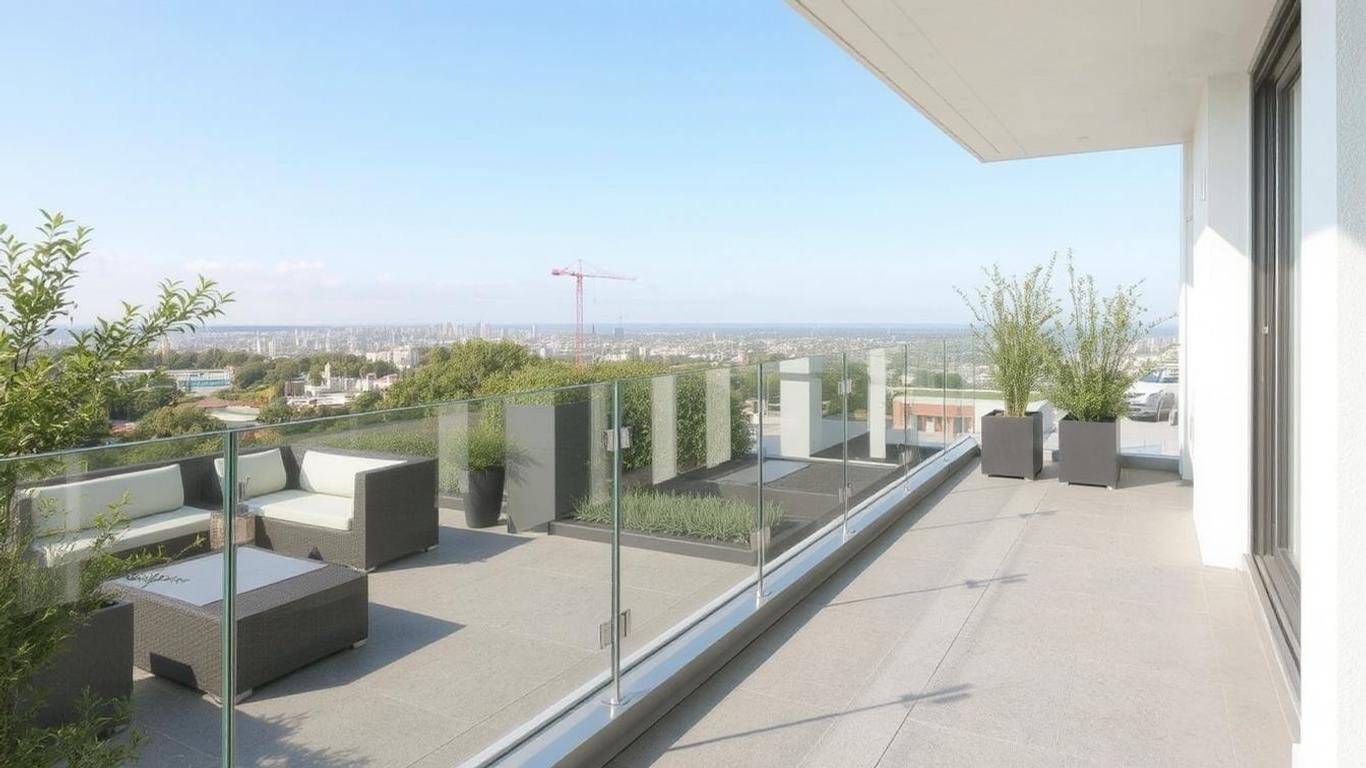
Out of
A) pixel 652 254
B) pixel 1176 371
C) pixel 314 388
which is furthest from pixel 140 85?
pixel 1176 371

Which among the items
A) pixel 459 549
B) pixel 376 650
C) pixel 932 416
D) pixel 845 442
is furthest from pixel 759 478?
pixel 932 416

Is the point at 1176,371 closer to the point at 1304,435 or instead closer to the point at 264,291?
the point at 1304,435

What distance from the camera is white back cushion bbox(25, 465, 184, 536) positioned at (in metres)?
1.28

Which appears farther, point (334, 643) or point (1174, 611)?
point (1174, 611)

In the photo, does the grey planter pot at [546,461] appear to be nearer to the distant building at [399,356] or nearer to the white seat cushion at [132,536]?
the white seat cushion at [132,536]

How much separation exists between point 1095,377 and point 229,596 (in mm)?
6608

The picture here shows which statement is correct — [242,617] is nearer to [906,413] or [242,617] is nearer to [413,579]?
[413,579]

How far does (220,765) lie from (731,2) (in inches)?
944

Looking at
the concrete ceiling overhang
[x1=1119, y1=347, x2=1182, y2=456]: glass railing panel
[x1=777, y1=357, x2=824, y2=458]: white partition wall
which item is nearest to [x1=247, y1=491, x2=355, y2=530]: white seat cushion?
[x1=777, y1=357, x2=824, y2=458]: white partition wall

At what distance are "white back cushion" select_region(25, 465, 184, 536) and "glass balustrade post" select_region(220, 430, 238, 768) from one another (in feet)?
0.37

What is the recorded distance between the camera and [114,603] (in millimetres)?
1398

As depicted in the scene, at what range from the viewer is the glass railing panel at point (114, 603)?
1281 millimetres

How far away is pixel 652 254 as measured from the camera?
2362 inches

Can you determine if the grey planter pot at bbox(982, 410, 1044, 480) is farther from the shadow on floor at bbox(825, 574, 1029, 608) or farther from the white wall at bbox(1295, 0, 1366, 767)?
the white wall at bbox(1295, 0, 1366, 767)
